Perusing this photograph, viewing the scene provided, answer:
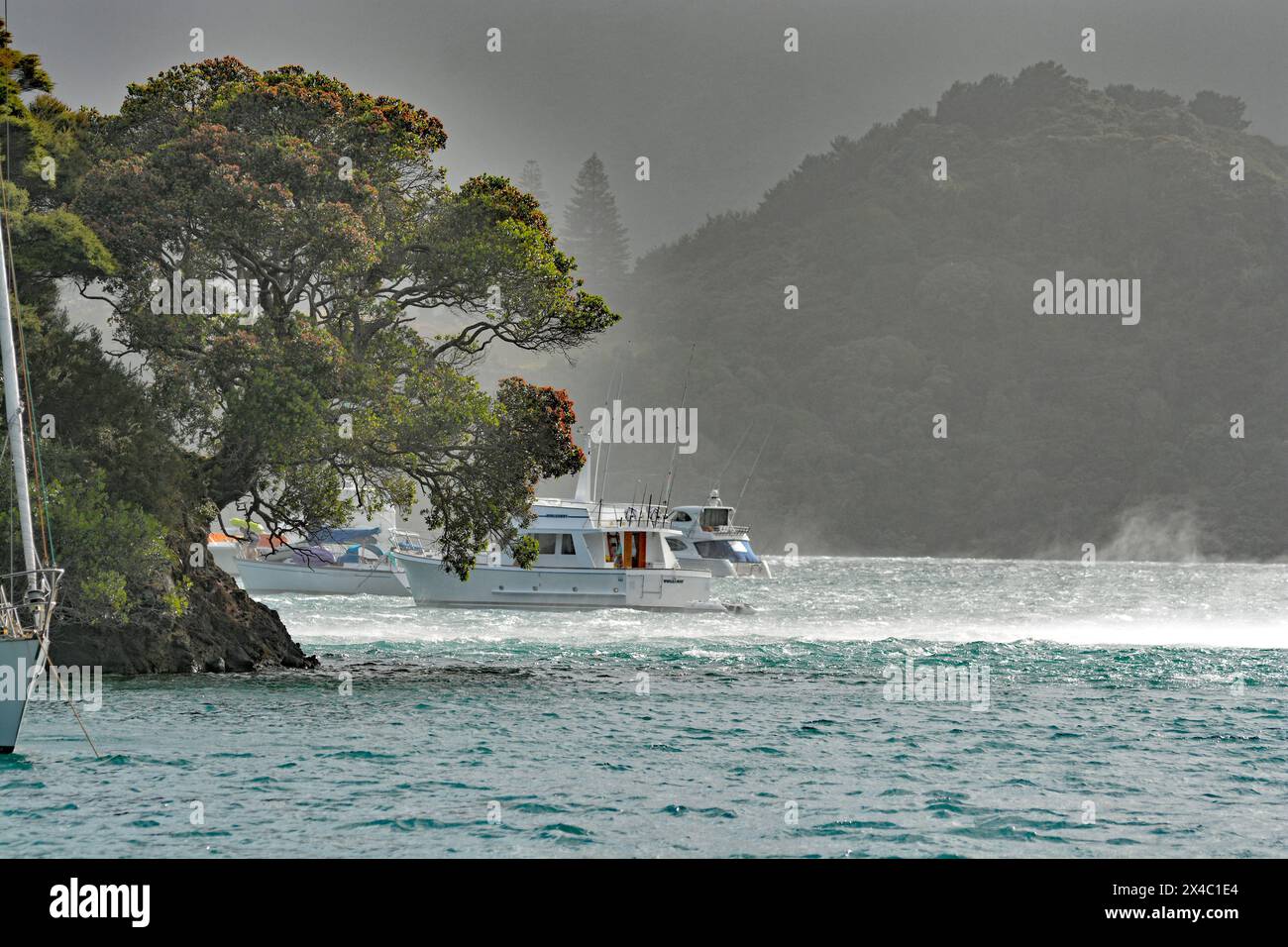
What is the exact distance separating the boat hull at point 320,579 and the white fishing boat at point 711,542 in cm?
2444

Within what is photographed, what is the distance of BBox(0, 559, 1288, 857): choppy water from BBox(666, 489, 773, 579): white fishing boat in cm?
5347

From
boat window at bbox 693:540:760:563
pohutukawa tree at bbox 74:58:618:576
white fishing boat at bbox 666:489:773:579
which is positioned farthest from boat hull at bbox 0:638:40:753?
boat window at bbox 693:540:760:563

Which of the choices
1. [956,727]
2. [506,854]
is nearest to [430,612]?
[956,727]

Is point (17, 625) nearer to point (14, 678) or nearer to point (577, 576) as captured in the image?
point (14, 678)

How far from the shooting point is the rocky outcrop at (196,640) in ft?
105

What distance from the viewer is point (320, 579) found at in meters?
80.1

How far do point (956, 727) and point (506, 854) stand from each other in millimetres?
13692

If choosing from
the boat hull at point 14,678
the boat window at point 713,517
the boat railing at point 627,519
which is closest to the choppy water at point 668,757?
the boat hull at point 14,678

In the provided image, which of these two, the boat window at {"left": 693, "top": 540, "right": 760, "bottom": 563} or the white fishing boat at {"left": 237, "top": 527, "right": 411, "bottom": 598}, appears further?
the boat window at {"left": 693, "top": 540, "right": 760, "bottom": 563}

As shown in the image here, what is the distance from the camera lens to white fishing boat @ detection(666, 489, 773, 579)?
3935 inches

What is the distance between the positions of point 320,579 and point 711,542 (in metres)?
31.3

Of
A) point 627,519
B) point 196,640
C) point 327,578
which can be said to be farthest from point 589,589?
point 196,640

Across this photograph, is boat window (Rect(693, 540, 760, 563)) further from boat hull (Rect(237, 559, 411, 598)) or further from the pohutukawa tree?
the pohutukawa tree
